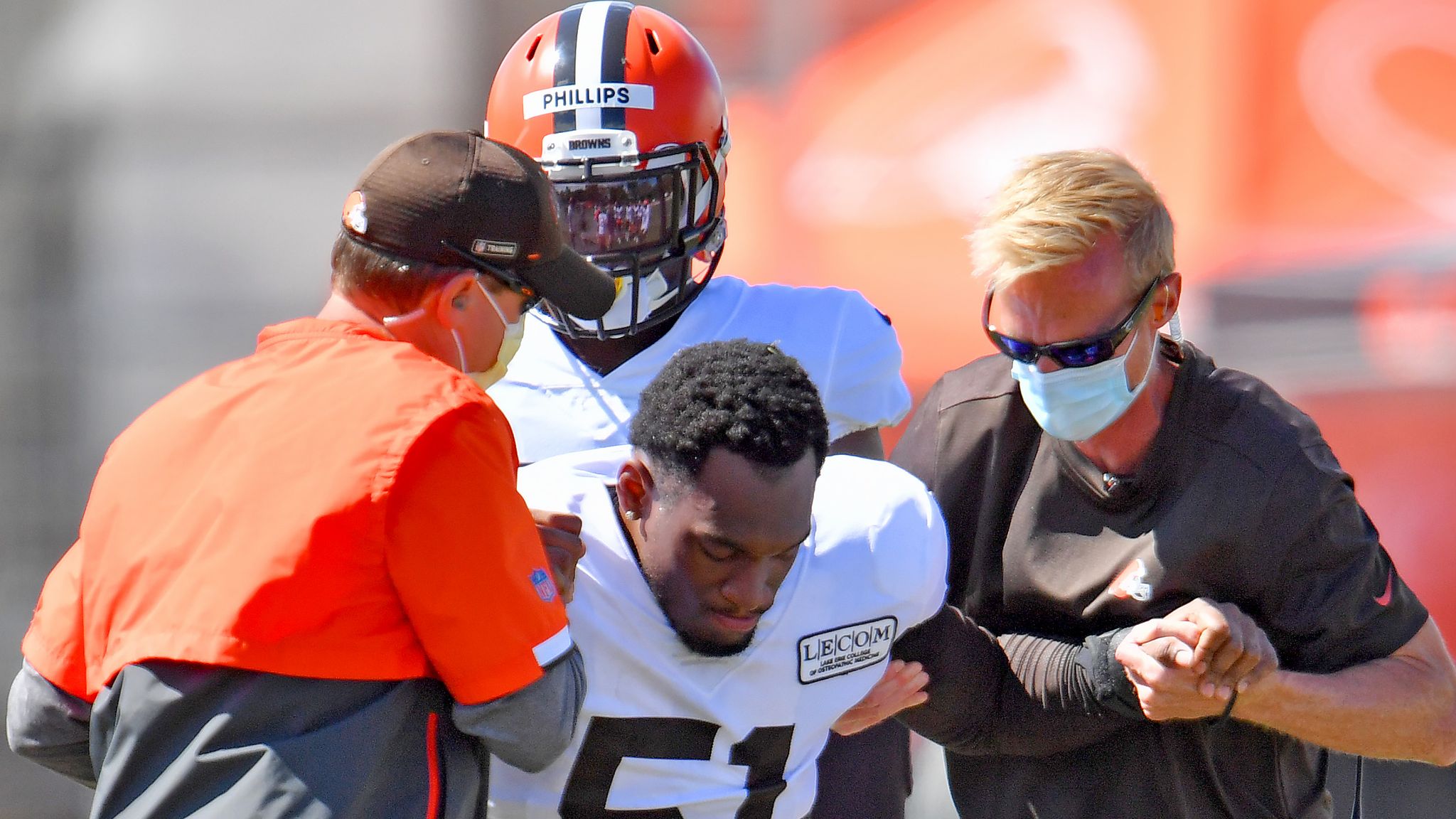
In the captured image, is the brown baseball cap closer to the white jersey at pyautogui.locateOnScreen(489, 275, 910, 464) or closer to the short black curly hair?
the short black curly hair

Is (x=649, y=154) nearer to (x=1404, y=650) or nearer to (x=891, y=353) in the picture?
(x=891, y=353)

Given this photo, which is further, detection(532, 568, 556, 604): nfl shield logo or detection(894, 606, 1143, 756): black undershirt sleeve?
detection(894, 606, 1143, 756): black undershirt sleeve

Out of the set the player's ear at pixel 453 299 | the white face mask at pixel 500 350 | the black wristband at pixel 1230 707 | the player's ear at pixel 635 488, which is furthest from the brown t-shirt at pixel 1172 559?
the player's ear at pixel 453 299

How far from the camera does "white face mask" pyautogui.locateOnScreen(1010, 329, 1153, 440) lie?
216cm

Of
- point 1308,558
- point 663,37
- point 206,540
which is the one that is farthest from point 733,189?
point 206,540

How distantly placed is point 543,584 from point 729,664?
45 cm

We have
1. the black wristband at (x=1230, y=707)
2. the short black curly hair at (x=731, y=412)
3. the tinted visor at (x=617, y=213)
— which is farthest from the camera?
the tinted visor at (x=617, y=213)

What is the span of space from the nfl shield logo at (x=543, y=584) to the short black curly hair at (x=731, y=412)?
1.00 ft

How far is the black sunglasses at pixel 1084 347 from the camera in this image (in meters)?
2.15

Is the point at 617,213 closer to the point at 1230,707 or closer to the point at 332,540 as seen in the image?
the point at 332,540

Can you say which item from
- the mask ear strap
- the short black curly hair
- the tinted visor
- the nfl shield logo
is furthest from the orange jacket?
the mask ear strap

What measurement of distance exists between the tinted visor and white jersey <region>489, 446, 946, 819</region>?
0.45 m

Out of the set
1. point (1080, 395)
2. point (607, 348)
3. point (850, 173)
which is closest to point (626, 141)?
point (607, 348)

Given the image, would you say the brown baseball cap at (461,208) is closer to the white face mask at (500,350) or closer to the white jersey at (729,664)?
the white face mask at (500,350)
